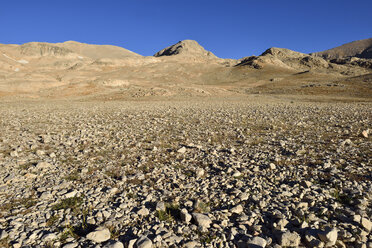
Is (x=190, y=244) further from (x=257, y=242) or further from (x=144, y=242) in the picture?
(x=257, y=242)

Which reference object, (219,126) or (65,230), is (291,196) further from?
(219,126)

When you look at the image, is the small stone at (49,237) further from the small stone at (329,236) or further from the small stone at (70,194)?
the small stone at (329,236)

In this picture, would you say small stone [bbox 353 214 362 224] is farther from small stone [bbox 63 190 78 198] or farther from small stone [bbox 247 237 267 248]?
small stone [bbox 63 190 78 198]

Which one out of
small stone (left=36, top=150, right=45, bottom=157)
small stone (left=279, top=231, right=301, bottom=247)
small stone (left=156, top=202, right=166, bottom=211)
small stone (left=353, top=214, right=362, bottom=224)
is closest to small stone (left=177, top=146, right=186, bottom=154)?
small stone (left=156, top=202, right=166, bottom=211)

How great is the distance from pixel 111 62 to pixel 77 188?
11380cm

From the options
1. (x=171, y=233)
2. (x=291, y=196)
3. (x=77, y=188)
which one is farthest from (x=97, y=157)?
(x=291, y=196)

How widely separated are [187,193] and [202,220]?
4.24 ft

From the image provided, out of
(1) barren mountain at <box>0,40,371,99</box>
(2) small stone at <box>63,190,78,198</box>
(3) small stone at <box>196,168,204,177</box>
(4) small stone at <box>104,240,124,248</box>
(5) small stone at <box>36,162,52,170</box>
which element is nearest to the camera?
(4) small stone at <box>104,240,124,248</box>

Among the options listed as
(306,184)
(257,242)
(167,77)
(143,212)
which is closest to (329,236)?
(257,242)

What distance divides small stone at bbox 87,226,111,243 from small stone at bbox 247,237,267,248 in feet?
8.49

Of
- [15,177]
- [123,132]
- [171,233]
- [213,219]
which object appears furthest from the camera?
[123,132]

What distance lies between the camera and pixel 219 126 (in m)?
13.9

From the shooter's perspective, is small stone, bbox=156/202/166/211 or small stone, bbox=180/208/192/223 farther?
small stone, bbox=156/202/166/211

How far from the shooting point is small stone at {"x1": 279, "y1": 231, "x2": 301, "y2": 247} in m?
3.88
